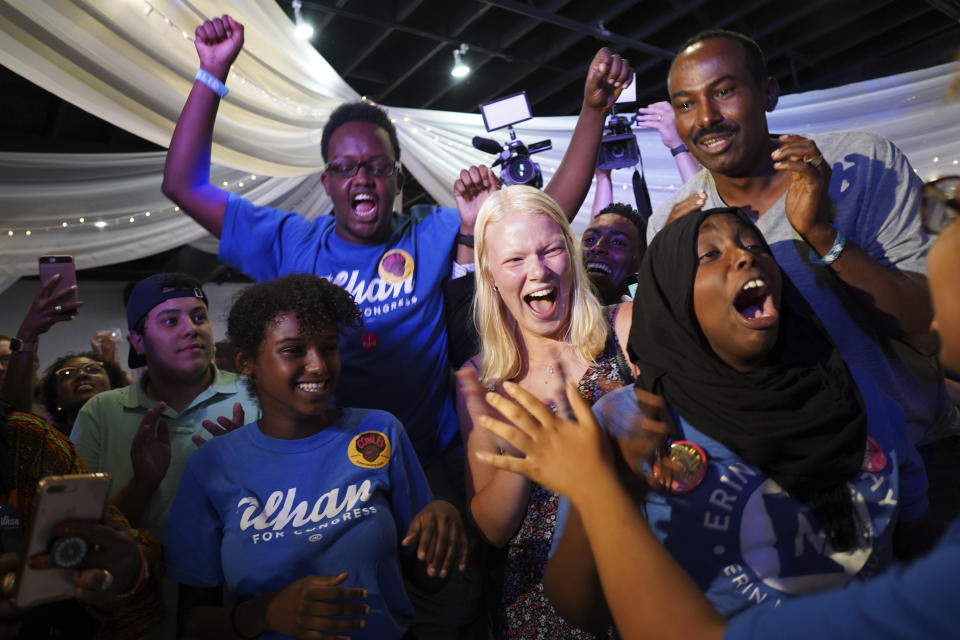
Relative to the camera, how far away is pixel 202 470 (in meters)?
1.87

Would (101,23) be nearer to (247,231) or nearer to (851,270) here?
(247,231)

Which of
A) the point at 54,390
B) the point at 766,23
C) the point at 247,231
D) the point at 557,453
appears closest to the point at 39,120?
the point at 54,390

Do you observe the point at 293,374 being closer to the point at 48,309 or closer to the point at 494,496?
the point at 494,496

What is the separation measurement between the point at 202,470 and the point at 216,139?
7.13 ft

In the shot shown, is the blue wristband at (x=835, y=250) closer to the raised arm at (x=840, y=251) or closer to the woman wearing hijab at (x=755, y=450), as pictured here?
the raised arm at (x=840, y=251)

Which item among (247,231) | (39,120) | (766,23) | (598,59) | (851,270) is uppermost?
(39,120)

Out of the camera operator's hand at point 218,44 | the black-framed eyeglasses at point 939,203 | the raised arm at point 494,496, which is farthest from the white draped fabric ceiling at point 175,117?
the raised arm at point 494,496

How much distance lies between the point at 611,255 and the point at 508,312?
1.14 metres

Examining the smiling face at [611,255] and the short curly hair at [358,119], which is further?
the smiling face at [611,255]

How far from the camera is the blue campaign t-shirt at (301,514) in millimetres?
1722

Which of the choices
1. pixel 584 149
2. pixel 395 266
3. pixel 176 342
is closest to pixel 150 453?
pixel 176 342

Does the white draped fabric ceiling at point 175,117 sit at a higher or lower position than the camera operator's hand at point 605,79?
higher

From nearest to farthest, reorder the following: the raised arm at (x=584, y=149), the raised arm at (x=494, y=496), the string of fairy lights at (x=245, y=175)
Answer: the raised arm at (x=494, y=496), the raised arm at (x=584, y=149), the string of fairy lights at (x=245, y=175)

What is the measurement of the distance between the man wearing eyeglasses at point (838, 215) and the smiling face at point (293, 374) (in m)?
1.17
